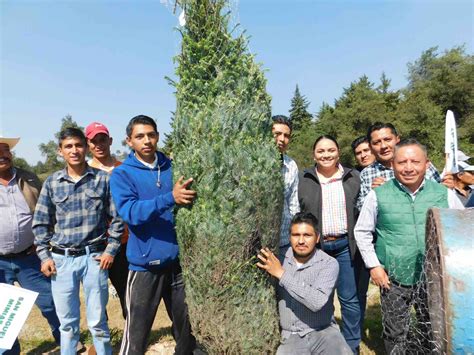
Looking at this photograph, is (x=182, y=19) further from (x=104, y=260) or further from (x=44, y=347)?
(x=44, y=347)

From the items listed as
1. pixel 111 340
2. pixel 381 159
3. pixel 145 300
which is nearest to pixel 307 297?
pixel 145 300

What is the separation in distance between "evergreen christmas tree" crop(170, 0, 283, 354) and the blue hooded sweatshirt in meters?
0.34

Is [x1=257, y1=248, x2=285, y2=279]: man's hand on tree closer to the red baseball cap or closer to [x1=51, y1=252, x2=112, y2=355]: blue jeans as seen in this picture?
[x1=51, y1=252, x2=112, y2=355]: blue jeans

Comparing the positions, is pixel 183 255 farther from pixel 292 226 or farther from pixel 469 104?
pixel 469 104

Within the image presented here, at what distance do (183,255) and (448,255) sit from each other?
6.32ft

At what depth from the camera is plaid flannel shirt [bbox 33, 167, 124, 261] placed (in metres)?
3.54

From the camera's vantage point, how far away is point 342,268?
3.87m

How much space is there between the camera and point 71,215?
354cm

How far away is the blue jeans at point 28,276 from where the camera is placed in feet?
13.1

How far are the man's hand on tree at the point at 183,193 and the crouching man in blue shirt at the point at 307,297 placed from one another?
0.90 m

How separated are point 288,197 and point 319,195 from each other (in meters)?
0.41

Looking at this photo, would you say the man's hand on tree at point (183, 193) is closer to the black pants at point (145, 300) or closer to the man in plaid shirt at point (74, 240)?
the black pants at point (145, 300)

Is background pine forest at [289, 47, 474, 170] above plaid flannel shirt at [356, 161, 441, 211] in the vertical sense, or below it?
above

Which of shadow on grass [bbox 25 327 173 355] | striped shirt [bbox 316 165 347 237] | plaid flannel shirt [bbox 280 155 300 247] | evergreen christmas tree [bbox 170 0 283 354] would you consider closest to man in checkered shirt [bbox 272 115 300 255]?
plaid flannel shirt [bbox 280 155 300 247]
